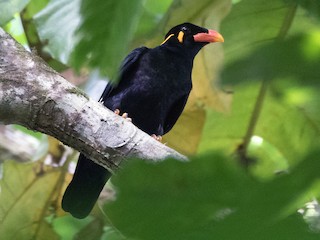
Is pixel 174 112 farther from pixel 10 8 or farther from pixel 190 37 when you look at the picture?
pixel 10 8

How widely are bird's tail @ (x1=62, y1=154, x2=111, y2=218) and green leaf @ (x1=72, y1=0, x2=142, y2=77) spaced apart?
198cm

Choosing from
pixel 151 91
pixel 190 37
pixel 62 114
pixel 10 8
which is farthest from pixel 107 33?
pixel 190 37

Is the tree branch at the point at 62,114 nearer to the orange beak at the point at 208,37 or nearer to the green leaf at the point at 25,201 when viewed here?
the green leaf at the point at 25,201

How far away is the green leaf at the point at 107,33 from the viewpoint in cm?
33

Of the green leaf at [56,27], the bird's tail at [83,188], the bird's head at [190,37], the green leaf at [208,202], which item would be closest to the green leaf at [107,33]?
the green leaf at [208,202]

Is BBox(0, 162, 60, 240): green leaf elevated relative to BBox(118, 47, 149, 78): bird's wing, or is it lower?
lower

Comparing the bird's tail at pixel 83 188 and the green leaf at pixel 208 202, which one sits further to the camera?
the bird's tail at pixel 83 188

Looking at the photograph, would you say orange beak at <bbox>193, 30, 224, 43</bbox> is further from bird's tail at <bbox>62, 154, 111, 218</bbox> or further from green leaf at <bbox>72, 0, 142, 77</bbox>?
green leaf at <bbox>72, 0, 142, 77</bbox>

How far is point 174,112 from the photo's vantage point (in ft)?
8.94

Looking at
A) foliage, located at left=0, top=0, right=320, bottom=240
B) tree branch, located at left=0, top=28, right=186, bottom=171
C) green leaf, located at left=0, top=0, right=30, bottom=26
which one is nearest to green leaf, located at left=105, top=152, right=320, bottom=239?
foliage, located at left=0, top=0, right=320, bottom=240

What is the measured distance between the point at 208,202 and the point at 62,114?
139 centimetres

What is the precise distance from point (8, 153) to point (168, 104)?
5.23 feet

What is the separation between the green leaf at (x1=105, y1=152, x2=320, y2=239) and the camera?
21cm

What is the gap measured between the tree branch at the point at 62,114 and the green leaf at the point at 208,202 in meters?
1.28
